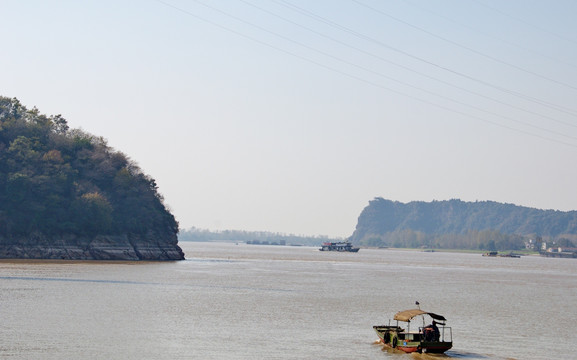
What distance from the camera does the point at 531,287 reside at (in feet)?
384

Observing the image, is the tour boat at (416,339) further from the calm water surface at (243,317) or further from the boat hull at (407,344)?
the calm water surface at (243,317)

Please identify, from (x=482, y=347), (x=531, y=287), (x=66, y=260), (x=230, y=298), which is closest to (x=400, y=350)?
(x=482, y=347)

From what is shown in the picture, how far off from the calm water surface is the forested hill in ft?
128

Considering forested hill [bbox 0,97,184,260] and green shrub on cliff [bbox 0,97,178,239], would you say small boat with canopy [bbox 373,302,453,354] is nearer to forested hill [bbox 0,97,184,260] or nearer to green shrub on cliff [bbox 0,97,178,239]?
forested hill [bbox 0,97,184,260]

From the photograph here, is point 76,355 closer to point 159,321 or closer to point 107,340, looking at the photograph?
point 107,340

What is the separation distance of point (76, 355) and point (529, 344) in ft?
102

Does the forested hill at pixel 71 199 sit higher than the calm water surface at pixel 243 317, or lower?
higher

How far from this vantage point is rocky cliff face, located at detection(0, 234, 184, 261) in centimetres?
13938

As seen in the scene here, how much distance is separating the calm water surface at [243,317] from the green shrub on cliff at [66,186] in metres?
41.8

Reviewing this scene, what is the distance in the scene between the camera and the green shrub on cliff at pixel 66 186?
146500mm

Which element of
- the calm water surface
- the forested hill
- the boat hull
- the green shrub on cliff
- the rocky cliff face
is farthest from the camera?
the green shrub on cliff

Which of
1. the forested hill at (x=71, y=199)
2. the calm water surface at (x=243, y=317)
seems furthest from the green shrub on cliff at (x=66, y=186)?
the calm water surface at (x=243, y=317)

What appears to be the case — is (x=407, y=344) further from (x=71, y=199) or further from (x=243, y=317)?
(x=71, y=199)

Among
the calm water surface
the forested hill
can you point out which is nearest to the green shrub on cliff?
the forested hill
